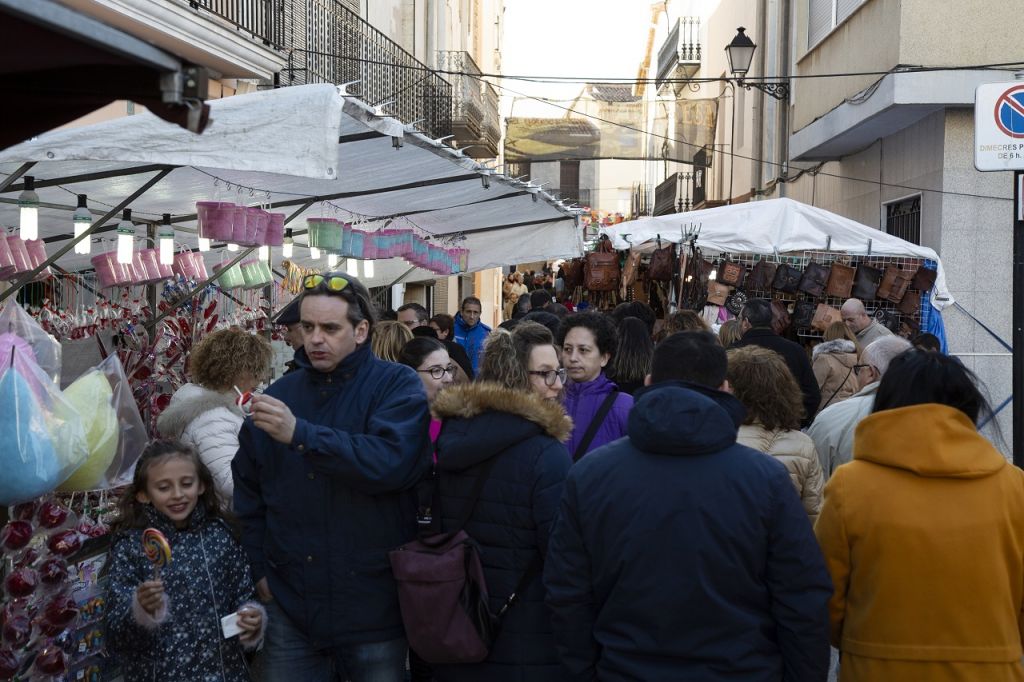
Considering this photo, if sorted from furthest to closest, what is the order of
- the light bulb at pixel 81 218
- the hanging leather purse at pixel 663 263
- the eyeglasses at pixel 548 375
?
1. the hanging leather purse at pixel 663 263
2. the light bulb at pixel 81 218
3. the eyeglasses at pixel 548 375

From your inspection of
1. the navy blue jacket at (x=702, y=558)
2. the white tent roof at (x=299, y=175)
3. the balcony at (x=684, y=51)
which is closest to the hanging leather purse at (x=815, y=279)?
the white tent roof at (x=299, y=175)

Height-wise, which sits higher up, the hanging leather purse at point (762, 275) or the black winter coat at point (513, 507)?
the hanging leather purse at point (762, 275)

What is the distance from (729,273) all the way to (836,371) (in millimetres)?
3079

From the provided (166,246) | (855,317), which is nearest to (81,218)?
(166,246)

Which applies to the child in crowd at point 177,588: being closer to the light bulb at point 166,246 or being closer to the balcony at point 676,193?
the light bulb at point 166,246

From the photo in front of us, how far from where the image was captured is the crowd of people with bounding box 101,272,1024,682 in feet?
10.1

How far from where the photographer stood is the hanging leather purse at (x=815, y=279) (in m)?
11.0

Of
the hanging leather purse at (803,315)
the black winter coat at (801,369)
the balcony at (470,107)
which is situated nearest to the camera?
the black winter coat at (801,369)

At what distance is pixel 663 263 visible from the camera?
1135cm

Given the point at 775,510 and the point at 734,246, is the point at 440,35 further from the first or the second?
the point at 775,510

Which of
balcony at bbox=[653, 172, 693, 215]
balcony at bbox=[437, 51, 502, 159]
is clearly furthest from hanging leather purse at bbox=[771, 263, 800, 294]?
balcony at bbox=[653, 172, 693, 215]

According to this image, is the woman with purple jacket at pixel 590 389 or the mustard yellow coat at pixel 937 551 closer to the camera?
the mustard yellow coat at pixel 937 551

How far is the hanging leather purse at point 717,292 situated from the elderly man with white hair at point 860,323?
136 cm

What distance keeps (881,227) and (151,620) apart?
1302cm
